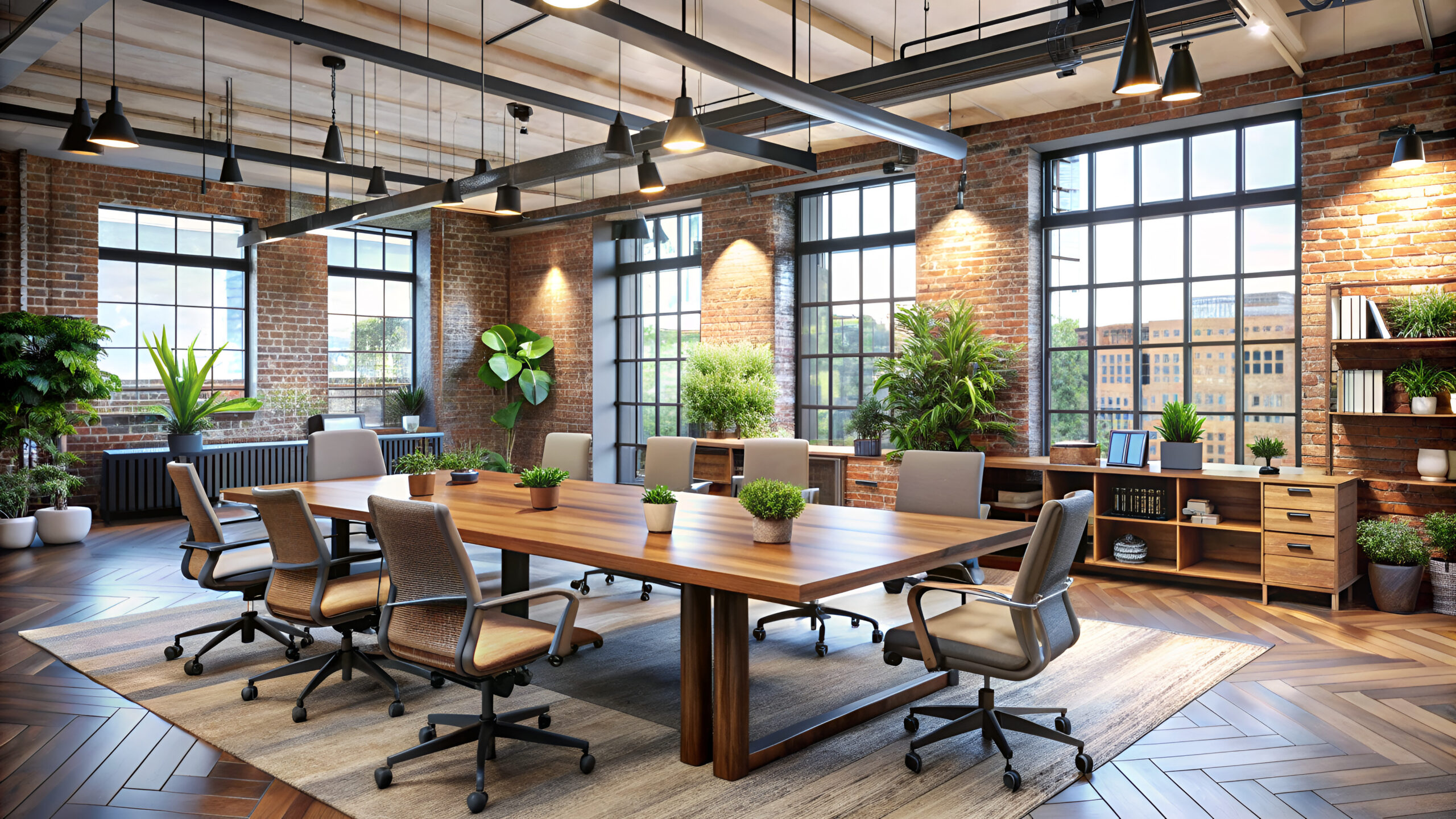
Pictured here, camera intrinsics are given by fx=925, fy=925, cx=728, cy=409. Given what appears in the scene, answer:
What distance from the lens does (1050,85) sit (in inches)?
258

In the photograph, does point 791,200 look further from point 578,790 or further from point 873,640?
point 578,790

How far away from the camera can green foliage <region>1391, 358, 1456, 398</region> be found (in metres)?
5.60

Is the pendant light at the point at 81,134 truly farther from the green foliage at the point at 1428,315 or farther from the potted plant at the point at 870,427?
the green foliage at the point at 1428,315

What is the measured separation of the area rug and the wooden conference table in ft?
0.33

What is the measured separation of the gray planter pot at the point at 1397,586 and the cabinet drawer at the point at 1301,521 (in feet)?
1.53

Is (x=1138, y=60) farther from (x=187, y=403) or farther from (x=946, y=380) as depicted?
(x=187, y=403)

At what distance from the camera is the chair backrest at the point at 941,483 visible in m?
4.81

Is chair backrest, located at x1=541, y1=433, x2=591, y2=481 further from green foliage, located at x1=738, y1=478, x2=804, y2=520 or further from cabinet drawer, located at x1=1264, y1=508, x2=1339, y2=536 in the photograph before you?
cabinet drawer, located at x1=1264, y1=508, x2=1339, y2=536

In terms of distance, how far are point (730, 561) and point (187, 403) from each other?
7831mm

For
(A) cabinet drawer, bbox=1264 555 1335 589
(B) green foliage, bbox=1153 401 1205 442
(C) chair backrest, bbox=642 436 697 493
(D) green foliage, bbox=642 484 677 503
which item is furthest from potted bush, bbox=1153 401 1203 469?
(D) green foliage, bbox=642 484 677 503

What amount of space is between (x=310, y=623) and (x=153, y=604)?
106 inches

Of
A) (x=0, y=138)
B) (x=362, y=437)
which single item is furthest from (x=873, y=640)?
(x=0, y=138)

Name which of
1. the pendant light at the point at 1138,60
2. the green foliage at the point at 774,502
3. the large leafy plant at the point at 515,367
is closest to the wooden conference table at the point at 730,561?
the green foliage at the point at 774,502

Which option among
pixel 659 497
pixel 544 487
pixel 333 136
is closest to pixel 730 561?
pixel 659 497
